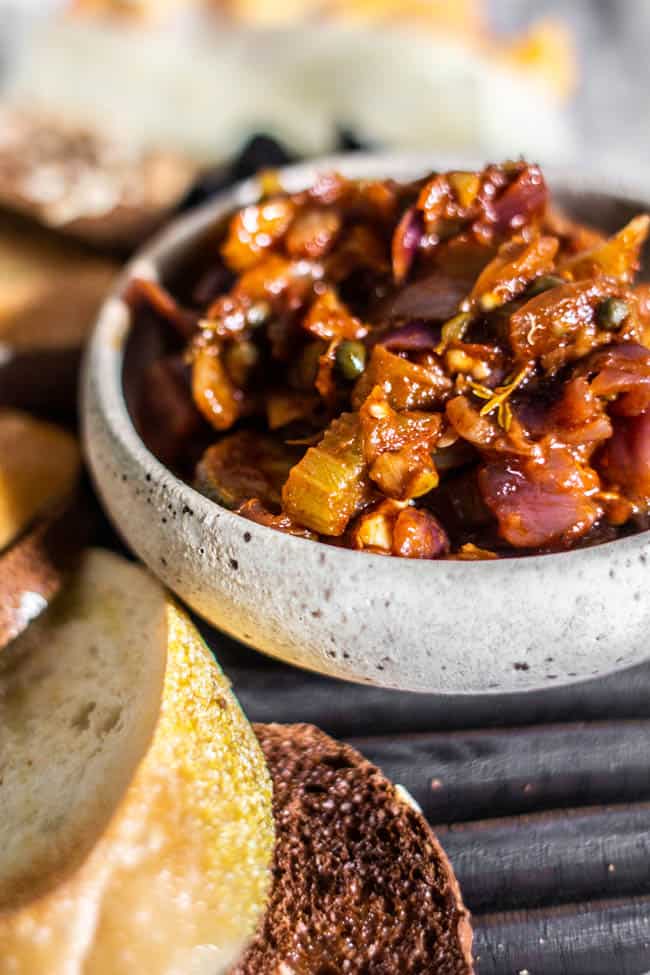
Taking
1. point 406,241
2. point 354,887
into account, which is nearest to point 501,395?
point 406,241

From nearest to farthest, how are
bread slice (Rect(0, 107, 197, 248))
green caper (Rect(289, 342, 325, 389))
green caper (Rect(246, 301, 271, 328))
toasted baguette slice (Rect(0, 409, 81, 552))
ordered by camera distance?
1. green caper (Rect(289, 342, 325, 389))
2. green caper (Rect(246, 301, 271, 328))
3. toasted baguette slice (Rect(0, 409, 81, 552))
4. bread slice (Rect(0, 107, 197, 248))

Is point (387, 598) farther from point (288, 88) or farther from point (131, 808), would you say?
point (288, 88)

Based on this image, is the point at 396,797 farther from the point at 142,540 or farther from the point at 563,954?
the point at 142,540

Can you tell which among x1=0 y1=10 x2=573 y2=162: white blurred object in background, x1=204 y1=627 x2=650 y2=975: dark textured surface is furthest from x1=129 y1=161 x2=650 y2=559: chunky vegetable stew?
x1=0 y1=10 x2=573 y2=162: white blurred object in background

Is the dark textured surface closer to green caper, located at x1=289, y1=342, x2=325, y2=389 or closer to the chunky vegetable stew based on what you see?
the chunky vegetable stew

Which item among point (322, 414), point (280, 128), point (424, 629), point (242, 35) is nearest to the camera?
point (424, 629)

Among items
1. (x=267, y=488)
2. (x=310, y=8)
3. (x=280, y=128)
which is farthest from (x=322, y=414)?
(x=310, y=8)

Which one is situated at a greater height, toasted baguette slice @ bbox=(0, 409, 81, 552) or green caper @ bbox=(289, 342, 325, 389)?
green caper @ bbox=(289, 342, 325, 389)
